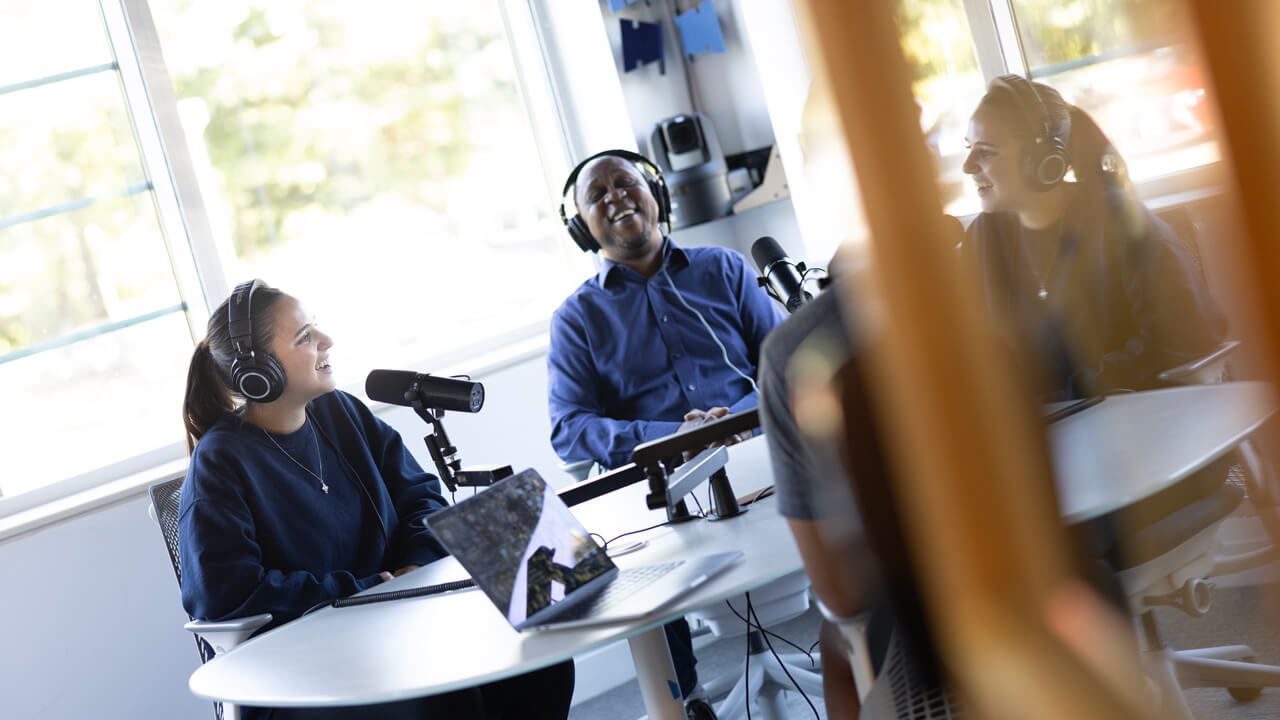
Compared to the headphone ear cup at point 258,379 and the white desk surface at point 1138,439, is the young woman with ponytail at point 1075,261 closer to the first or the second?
the white desk surface at point 1138,439

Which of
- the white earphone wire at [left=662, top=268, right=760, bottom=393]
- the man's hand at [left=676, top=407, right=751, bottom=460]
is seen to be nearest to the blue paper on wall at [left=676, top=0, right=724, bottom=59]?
the white earphone wire at [left=662, top=268, right=760, bottom=393]

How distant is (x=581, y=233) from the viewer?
2756 mm

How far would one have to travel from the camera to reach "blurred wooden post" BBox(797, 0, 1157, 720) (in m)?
0.32

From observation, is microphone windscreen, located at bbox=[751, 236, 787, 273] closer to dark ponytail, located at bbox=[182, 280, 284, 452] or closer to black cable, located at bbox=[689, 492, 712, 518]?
black cable, located at bbox=[689, 492, 712, 518]

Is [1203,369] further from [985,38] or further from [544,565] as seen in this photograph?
[544,565]

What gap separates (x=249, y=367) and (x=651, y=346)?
1.02m

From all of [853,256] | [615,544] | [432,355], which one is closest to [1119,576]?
[853,256]

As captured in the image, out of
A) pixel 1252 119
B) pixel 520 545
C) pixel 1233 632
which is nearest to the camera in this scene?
pixel 1252 119

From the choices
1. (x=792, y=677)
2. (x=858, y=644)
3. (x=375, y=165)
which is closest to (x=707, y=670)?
(x=792, y=677)

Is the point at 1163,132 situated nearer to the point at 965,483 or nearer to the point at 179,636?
the point at 965,483

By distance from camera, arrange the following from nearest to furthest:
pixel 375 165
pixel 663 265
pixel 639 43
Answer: pixel 663 265, pixel 375 165, pixel 639 43

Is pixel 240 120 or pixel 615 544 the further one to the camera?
pixel 240 120

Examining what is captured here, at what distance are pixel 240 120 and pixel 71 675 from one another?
1.62 m

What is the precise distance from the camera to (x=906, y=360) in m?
0.33
